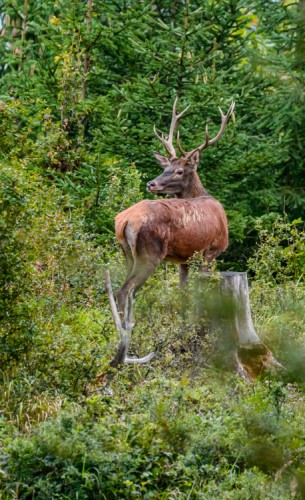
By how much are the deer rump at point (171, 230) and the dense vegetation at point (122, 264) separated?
1.13 ft

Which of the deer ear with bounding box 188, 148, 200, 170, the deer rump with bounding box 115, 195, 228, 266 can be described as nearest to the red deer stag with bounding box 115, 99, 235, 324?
the deer rump with bounding box 115, 195, 228, 266

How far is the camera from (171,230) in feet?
30.8

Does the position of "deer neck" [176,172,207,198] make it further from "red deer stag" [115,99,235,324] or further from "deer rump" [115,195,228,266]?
"deer rump" [115,195,228,266]

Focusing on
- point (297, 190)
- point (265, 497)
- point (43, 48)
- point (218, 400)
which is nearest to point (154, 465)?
Result: point (265, 497)

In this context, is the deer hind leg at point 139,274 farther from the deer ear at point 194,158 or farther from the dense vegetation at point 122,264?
the deer ear at point 194,158

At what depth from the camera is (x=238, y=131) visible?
45.3ft

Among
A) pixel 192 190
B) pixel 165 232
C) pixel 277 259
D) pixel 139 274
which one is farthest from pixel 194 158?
pixel 139 274

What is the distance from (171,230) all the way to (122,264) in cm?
72

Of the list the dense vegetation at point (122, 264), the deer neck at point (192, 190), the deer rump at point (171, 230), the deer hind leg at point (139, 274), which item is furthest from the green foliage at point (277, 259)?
the deer hind leg at point (139, 274)

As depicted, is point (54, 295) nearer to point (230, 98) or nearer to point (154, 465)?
point (154, 465)

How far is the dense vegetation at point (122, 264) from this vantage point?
550 cm

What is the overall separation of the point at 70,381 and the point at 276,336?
14.0 feet

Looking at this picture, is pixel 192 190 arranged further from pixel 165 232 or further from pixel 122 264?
pixel 165 232

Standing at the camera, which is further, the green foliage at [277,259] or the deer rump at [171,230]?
the green foliage at [277,259]
